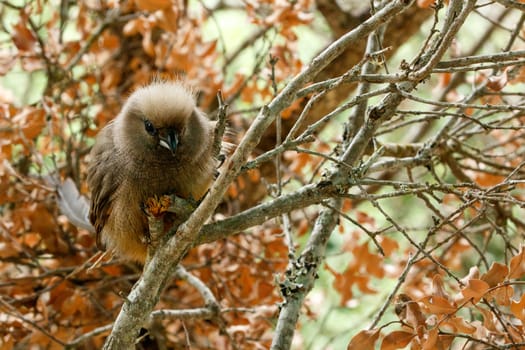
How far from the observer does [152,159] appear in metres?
2.82

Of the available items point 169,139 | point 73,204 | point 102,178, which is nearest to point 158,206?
point 169,139

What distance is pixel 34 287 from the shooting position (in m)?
3.58

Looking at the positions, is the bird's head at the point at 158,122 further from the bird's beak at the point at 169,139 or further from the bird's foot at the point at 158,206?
the bird's foot at the point at 158,206

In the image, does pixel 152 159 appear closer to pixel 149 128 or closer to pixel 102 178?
pixel 149 128

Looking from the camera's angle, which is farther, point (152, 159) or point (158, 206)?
point (152, 159)

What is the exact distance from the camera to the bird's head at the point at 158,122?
9.13 feet

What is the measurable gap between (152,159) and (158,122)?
0.51 feet

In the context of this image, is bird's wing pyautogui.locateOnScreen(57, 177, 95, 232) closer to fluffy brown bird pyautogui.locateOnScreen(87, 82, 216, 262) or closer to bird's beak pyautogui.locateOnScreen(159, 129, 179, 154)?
fluffy brown bird pyautogui.locateOnScreen(87, 82, 216, 262)

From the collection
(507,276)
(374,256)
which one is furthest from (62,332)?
(507,276)

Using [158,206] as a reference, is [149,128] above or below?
above

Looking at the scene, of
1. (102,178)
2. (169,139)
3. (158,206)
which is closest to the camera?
(158,206)

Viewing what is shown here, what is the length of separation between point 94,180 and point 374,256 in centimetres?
146

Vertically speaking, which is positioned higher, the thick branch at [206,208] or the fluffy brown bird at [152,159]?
the fluffy brown bird at [152,159]

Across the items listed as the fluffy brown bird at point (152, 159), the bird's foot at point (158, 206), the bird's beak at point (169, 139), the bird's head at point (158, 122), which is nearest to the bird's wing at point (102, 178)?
the fluffy brown bird at point (152, 159)
